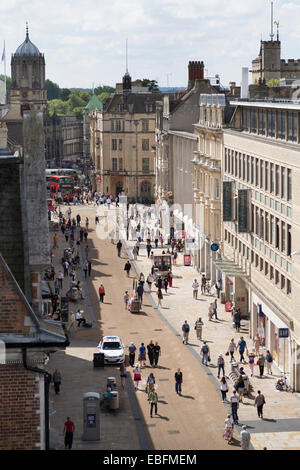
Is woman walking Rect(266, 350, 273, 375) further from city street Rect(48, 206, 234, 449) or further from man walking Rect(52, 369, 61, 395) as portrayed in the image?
man walking Rect(52, 369, 61, 395)

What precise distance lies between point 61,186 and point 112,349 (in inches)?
3309

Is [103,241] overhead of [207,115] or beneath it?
beneath

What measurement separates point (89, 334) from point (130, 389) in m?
9.80

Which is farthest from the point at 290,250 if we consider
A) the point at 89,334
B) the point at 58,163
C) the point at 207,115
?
the point at 58,163

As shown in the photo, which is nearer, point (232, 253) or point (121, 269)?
point (232, 253)

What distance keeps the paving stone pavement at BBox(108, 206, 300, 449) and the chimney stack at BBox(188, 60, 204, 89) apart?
970 inches

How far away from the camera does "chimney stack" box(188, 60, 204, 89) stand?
87.1 metres

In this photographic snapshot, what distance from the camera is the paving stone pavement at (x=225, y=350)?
30359 millimetres

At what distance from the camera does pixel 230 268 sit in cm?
5041

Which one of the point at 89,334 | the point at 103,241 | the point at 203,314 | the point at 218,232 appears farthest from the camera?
the point at 103,241

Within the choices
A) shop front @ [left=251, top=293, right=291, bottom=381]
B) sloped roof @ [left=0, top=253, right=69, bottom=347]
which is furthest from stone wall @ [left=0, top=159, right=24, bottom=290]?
shop front @ [left=251, top=293, right=291, bottom=381]

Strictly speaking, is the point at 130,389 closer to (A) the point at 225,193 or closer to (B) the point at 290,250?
(B) the point at 290,250
